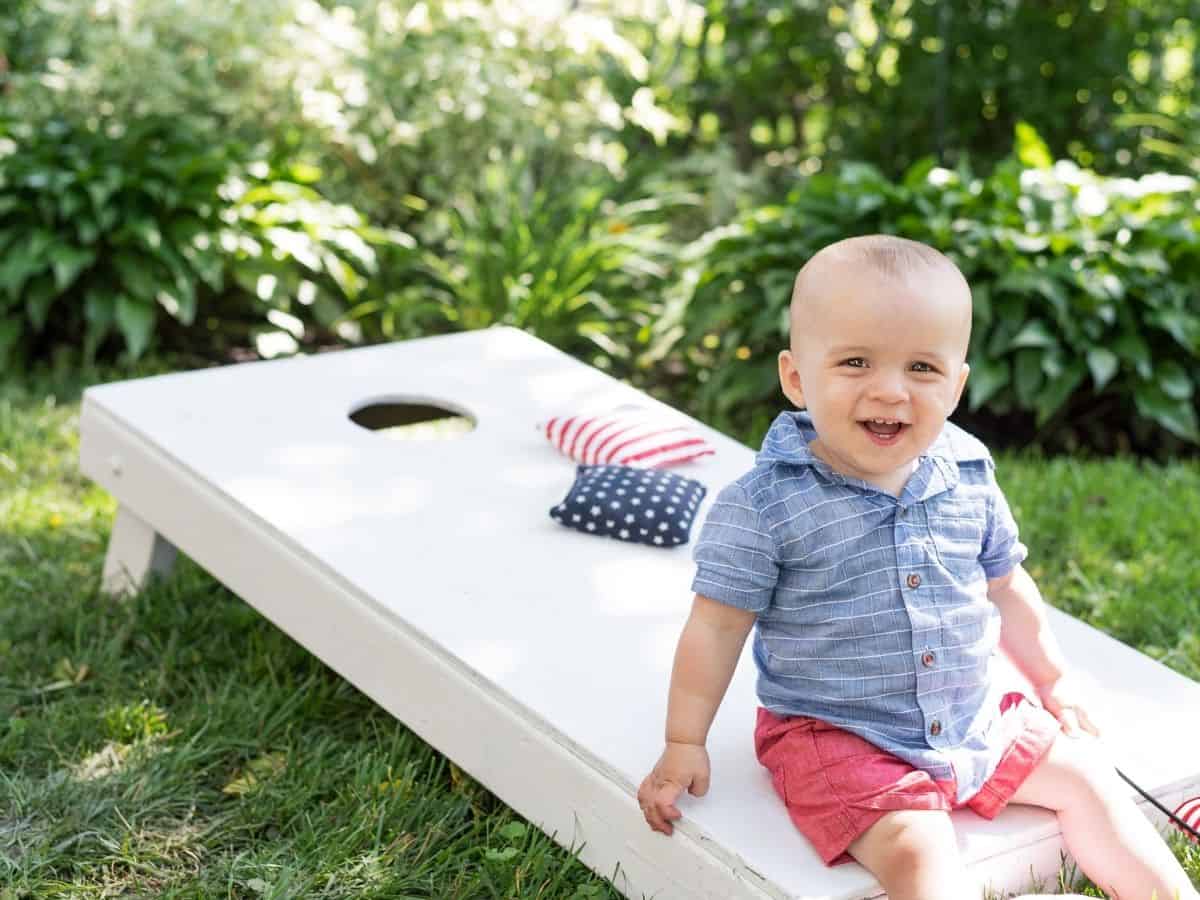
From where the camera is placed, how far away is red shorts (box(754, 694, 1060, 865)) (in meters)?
2.04

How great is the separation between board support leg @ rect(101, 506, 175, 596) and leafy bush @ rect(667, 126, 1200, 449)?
5.72 feet

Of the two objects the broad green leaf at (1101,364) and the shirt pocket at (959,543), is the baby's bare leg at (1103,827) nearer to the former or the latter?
the shirt pocket at (959,543)

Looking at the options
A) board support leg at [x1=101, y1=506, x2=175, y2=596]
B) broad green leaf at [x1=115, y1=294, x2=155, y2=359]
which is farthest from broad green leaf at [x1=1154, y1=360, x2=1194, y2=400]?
broad green leaf at [x1=115, y1=294, x2=155, y2=359]

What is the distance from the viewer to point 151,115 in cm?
516

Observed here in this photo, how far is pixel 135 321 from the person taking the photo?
470cm

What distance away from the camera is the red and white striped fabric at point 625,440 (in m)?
3.19

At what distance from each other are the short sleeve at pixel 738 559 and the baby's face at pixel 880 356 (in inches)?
5.7

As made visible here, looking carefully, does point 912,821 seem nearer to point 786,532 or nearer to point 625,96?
point 786,532

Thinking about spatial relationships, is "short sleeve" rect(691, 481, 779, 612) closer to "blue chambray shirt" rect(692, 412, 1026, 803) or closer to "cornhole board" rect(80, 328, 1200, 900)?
"blue chambray shirt" rect(692, 412, 1026, 803)

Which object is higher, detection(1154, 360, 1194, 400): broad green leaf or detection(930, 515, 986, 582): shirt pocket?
detection(930, 515, 986, 582): shirt pocket

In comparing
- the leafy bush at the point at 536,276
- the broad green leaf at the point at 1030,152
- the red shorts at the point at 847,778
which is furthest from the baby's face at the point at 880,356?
the broad green leaf at the point at 1030,152

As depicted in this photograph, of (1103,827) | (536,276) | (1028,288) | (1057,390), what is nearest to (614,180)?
(536,276)

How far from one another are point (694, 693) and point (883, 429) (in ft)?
1.36

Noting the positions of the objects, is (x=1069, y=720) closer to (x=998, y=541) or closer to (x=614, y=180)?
(x=998, y=541)
